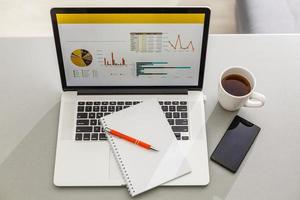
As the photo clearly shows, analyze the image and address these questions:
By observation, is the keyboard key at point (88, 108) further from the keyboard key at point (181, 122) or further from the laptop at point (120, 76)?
the keyboard key at point (181, 122)

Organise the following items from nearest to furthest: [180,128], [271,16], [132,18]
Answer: [132,18]
[180,128]
[271,16]

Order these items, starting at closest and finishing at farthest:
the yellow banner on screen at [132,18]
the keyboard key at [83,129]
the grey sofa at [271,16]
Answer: the yellow banner on screen at [132,18]
the keyboard key at [83,129]
the grey sofa at [271,16]

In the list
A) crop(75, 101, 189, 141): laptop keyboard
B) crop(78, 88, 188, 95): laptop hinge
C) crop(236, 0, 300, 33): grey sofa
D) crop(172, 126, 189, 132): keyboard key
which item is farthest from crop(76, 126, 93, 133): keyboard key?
crop(236, 0, 300, 33): grey sofa

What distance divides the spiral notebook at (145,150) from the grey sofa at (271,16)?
2.41ft

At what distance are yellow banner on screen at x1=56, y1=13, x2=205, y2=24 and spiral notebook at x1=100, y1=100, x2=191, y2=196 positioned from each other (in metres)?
0.25

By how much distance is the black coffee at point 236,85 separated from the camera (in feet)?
4.08

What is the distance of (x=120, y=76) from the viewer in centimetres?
125

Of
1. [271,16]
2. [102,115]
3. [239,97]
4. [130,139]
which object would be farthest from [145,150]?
[271,16]

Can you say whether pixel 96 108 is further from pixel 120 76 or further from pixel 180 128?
pixel 180 128

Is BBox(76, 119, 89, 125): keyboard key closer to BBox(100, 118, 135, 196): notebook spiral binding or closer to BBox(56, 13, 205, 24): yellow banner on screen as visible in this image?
BBox(100, 118, 135, 196): notebook spiral binding

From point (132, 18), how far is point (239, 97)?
0.35 m

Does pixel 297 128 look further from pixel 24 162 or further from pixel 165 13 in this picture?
pixel 24 162

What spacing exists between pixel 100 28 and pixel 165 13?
168 mm

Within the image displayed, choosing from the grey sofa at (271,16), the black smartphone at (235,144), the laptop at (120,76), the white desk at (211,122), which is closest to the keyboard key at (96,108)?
the laptop at (120,76)
